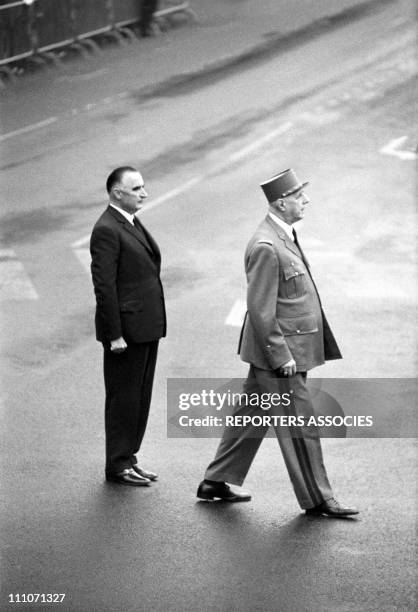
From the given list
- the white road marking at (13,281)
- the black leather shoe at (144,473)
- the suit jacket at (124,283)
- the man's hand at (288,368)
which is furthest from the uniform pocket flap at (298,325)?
the white road marking at (13,281)

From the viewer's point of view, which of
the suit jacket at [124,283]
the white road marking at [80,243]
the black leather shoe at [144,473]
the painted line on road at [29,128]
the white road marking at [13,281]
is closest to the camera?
the suit jacket at [124,283]

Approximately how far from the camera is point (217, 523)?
7.80m

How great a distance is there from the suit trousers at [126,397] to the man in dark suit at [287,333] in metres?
0.70

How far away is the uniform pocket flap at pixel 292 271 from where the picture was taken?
7.75m

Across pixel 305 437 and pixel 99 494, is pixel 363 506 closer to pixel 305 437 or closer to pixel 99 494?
pixel 305 437

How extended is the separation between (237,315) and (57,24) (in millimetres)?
14699

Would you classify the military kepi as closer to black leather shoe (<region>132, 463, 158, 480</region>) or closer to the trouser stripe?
the trouser stripe

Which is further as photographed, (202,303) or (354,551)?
(202,303)

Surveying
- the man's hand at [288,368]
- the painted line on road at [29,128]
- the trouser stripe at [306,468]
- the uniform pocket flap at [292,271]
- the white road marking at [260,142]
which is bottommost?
the white road marking at [260,142]

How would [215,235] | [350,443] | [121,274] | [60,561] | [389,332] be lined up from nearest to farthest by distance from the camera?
[60,561] < [121,274] < [350,443] < [389,332] < [215,235]

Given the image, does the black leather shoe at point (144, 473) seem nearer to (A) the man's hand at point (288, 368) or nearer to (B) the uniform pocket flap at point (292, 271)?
(A) the man's hand at point (288, 368)

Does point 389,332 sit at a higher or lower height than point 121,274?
lower

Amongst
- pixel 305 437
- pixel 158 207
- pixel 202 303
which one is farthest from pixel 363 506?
pixel 158 207

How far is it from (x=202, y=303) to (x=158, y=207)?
3567mm
